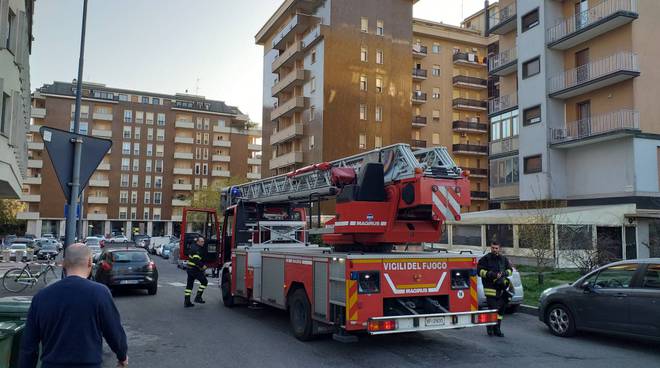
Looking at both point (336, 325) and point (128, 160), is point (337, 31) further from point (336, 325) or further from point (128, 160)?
point (128, 160)

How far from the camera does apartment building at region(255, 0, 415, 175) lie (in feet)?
164

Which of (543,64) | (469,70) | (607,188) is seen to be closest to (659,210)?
(607,188)

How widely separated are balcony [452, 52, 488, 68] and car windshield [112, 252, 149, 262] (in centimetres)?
5096

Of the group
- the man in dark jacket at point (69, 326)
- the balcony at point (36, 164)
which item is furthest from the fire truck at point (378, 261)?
the balcony at point (36, 164)

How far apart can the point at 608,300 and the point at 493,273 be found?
1.97 metres

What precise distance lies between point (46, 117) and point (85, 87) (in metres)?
9.01

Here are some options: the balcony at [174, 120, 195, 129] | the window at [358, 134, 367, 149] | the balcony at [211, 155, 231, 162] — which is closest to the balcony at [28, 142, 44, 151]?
the balcony at [174, 120, 195, 129]

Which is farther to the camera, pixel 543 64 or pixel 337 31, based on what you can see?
pixel 337 31

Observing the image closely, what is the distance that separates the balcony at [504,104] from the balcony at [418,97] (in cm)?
2077

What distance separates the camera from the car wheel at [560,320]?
9828 millimetres

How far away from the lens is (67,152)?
620cm

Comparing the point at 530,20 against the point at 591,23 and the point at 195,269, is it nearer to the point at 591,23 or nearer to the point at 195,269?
the point at 591,23

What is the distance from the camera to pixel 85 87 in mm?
87938

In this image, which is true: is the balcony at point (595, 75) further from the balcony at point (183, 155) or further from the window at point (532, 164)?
the balcony at point (183, 155)
